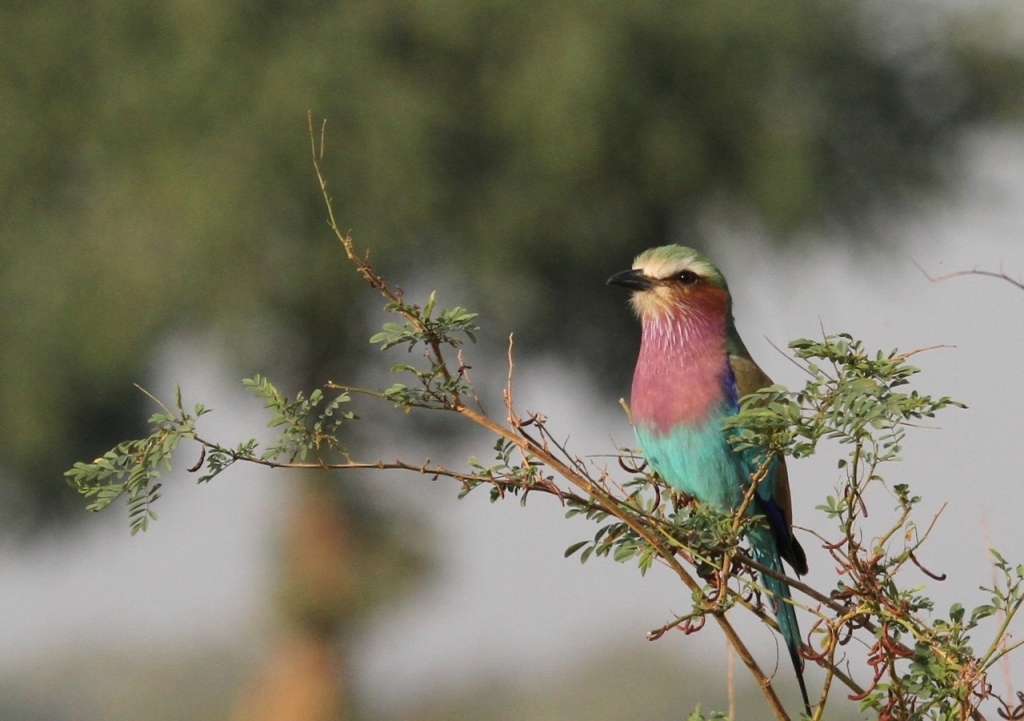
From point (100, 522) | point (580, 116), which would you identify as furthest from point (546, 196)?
point (100, 522)

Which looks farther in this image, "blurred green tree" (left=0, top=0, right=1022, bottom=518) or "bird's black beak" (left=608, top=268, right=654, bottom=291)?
"blurred green tree" (left=0, top=0, right=1022, bottom=518)

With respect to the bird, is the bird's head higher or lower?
higher

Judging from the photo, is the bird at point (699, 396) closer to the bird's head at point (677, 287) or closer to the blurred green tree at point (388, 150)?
the bird's head at point (677, 287)

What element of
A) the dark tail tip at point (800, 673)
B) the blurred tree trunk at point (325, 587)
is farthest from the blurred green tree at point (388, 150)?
the dark tail tip at point (800, 673)

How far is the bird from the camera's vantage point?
9.07 ft

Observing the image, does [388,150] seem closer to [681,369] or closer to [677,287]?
[677,287]

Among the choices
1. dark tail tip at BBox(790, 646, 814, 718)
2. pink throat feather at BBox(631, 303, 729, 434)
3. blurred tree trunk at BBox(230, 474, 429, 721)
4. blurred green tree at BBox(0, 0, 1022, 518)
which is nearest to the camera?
dark tail tip at BBox(790, 646, 814, 718)

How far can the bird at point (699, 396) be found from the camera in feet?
9.07

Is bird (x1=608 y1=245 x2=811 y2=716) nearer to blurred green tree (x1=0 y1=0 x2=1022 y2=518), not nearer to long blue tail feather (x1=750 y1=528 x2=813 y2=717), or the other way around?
long blue tail feather (x1=750 y1=528 x2=813 y2=717)

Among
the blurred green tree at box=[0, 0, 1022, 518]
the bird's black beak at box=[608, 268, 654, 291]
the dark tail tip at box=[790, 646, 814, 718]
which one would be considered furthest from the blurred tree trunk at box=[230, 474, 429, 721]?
the dark tail tip at box=[790, 646, 814, 718]

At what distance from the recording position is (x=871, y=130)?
13.8m

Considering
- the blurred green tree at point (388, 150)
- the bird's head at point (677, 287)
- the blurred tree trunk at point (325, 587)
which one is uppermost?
the blurred green tree at point (388, 150)

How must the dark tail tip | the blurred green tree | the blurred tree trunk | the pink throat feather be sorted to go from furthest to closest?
the blurred tree trunk → the blurred green tree → the pink throat feather → the dark tail tip

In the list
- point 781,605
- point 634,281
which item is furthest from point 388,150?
point 781,605
